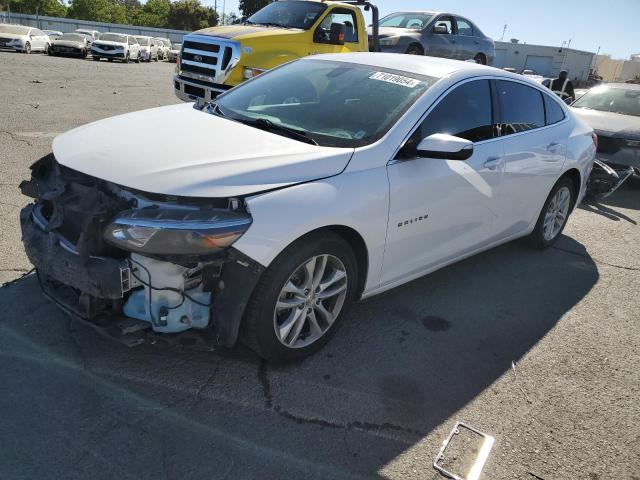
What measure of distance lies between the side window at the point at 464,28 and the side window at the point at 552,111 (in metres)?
8.97

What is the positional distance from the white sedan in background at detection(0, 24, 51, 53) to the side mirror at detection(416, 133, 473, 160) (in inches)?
1151

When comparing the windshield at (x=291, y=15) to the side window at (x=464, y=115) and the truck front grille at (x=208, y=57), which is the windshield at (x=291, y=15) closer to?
the truck front grille at (x=208, y=57)

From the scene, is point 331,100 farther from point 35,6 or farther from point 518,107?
point 35,6

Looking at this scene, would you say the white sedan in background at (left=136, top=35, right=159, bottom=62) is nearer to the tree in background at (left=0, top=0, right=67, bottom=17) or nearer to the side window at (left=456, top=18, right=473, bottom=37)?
the side window at (left=456, top=18, right=473, bottom=37)

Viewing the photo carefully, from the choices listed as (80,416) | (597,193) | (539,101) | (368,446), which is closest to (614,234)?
(597,193)

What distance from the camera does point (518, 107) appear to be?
4.42m

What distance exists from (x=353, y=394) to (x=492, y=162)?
2078 millimetres

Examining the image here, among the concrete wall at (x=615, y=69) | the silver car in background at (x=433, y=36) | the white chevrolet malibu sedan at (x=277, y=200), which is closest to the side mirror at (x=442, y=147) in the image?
the white chevrolet malibu sedan at (x=277, y=200)

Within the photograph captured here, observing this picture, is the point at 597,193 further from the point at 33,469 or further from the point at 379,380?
the point at 33,469

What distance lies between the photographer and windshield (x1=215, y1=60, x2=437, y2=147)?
333 centimetres

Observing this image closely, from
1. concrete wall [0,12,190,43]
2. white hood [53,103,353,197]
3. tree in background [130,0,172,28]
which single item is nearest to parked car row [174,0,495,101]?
white hood [53,103,353,197]

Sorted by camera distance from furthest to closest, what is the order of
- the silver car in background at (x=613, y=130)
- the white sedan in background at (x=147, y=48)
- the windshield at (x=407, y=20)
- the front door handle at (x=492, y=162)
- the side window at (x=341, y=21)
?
1. the white sedan in background at (x=147, y=48)
2. the windshield at (x=407, y=20)
3. the side window at (x=341, y=21)
4. the silver car in background at (x=613, y=130)
5. the front door handle at (x=492, y=162)

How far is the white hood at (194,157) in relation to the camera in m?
2.60

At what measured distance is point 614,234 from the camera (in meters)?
6.22
